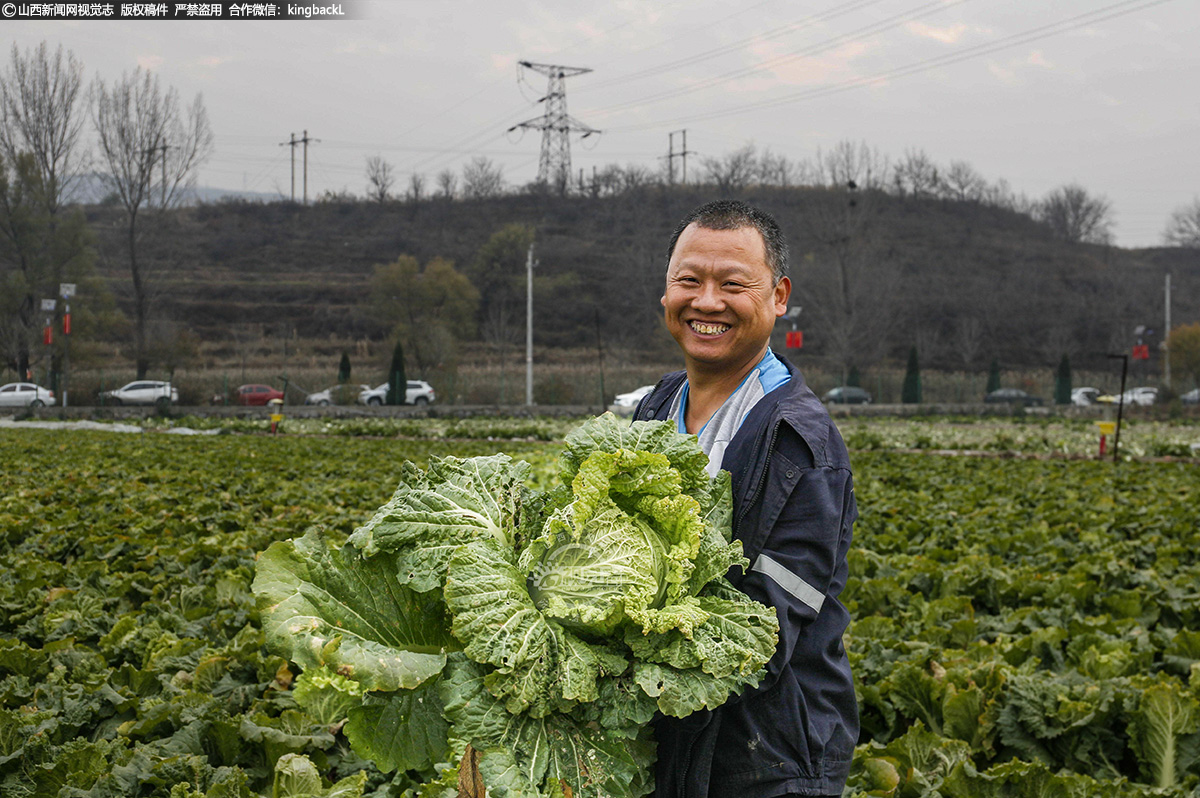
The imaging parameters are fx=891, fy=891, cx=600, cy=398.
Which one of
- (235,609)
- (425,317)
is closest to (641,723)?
(235,609)

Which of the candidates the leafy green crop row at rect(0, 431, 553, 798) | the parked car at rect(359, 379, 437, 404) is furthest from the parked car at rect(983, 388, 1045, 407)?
the leafy green crop row at rect(0, 431, 553, 798)

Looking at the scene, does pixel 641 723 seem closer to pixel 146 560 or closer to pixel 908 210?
pixel 146 560

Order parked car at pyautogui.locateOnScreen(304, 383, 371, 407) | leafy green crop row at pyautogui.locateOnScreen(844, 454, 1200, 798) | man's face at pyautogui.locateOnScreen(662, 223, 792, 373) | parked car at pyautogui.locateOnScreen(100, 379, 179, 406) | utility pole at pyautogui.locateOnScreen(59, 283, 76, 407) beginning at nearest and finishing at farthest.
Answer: man's face at pyautogui.locateOnScreen(662, 223, 792, 373) < leafy green crop row at pyautogui.locateOnScreen(844, 454, 1200, 798) < utility pole at pyautogui.locateOnScreen(59, 283, 76, 407) < parked car at pyautogui.locateOnScreen(100, 379, 179, 406) < parked car at pyautogui.locateOnScreen(304, 383, 371, 407)

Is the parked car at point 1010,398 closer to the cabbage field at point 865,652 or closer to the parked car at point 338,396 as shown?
the parked car at point 338,396

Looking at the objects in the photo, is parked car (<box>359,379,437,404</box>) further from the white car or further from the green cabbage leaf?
the green cabbage leaf

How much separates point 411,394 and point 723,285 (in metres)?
43.5

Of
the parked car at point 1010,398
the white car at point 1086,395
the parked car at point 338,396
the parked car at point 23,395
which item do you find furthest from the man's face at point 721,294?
the parked car at point 1010,398

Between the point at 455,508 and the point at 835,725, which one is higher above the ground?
the point at 455,508

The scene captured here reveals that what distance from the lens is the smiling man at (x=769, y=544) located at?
1909mm

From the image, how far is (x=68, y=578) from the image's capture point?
20.8ft

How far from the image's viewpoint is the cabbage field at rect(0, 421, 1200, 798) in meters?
3.65

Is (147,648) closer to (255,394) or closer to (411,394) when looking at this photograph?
(411,394)

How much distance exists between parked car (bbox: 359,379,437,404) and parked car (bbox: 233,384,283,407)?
14.0ft

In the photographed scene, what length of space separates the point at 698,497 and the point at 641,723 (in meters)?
0.49
